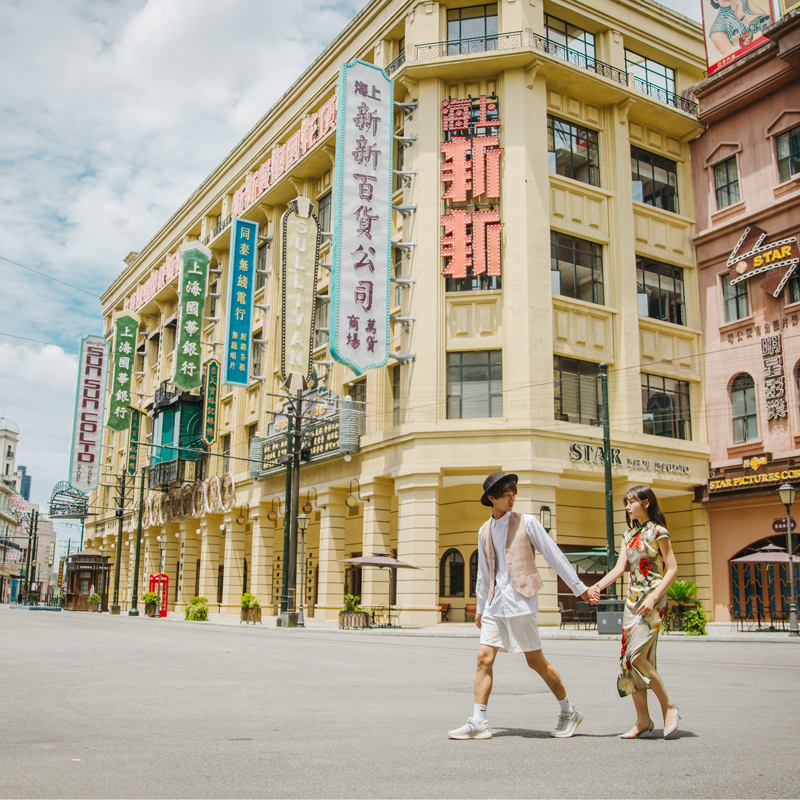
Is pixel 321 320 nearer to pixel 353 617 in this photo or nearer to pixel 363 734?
pixel 353 617

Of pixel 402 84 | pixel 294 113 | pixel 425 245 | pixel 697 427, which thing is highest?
pixel 294 113

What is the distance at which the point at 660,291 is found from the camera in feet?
108

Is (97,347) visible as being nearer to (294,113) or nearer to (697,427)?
(294,113)

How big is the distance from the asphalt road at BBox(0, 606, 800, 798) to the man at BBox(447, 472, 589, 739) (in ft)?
0.82

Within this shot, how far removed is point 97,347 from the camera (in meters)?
61.0

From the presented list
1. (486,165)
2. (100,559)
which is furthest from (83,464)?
(486,165)

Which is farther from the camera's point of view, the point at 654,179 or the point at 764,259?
the point at 654,179

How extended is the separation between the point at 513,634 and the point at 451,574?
26.3m

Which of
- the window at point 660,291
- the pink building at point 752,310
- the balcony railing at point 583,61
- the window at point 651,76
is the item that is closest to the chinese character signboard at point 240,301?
the balcony railing at point 583,61

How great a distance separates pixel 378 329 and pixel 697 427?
12.7m

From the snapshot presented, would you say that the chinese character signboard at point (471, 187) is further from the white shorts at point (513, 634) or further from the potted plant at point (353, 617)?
the white shorts at point (513, 634)

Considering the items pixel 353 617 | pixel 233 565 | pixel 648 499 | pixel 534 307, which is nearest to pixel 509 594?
pixel 648 499

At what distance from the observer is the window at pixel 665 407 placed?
31203mm

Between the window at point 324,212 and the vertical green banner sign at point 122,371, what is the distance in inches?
974
